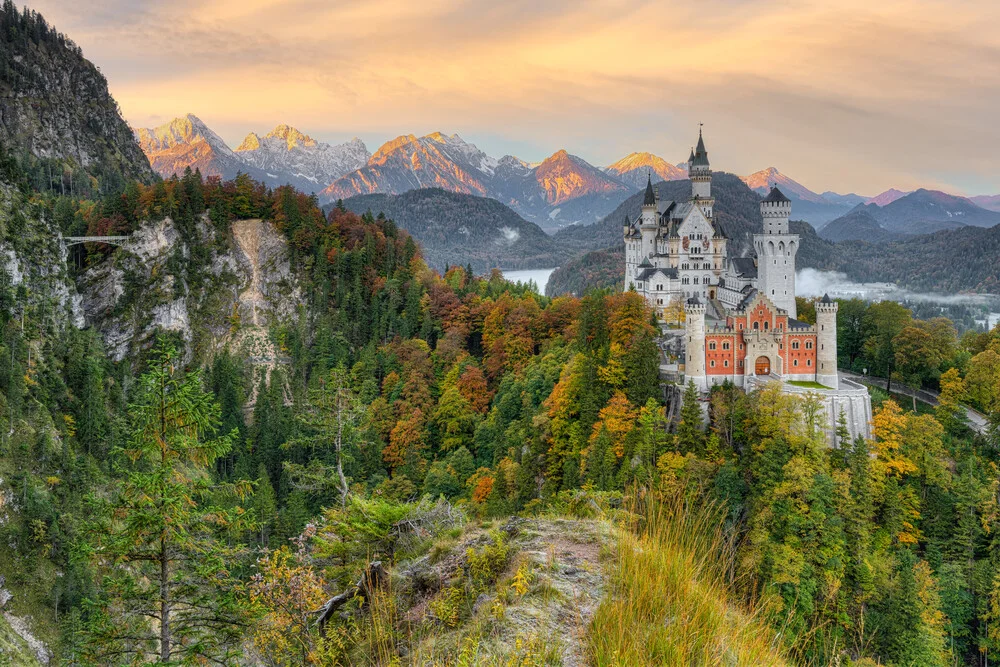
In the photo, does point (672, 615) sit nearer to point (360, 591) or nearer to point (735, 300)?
point (360, 591)

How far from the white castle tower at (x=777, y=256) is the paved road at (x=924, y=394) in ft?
27.3

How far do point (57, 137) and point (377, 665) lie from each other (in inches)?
6038

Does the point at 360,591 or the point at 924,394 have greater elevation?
the point at 360,591

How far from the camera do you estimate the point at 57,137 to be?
128500 mm

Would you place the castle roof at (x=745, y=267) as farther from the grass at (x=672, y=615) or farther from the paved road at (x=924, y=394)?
the grass at (x=672, y=615)

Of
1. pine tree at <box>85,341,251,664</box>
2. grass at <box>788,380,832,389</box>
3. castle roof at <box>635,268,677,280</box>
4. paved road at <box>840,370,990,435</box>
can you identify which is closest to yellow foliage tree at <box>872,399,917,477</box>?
grass at <box>788,380,832,389</box>

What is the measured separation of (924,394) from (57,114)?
15252 centimetres

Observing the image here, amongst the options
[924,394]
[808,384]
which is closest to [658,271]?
[808,384]

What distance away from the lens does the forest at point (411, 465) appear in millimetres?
10984

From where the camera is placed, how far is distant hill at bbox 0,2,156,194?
399 feet

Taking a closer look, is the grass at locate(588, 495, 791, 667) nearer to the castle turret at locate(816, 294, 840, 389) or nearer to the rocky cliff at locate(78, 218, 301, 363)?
the castle turret at locate(816, 294, 840, 389)

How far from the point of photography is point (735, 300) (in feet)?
193

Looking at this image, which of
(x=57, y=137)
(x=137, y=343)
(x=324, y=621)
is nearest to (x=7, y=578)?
(x=137, y=343)

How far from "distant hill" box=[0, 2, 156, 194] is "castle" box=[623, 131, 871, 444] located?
103149 millimetres
